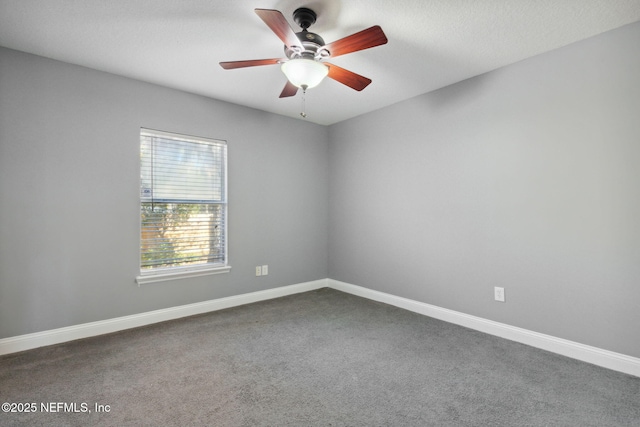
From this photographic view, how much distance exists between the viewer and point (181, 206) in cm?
342

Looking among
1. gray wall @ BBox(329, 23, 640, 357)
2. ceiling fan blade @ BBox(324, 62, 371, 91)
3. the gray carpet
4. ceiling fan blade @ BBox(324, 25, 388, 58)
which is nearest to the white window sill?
the gray carpet

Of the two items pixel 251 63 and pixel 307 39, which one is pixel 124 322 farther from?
pixel 307 39

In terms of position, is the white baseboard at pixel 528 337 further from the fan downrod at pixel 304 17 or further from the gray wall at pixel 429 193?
the fan downrod at pixel 304 17

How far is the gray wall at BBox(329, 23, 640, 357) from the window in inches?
77.7

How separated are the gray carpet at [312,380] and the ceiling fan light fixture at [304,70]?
206 centimetres

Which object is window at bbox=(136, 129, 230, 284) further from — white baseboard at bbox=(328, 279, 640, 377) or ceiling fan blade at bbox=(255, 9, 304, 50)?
white baseboard at bbox=(328, 279, 640, 377)

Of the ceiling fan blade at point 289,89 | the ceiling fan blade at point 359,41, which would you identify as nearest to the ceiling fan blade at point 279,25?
the ceiling fan blade at point 359,41

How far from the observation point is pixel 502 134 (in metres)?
2.87

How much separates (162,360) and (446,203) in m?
2.99

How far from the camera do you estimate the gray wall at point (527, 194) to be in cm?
226

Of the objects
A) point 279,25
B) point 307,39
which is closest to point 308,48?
point 307,39

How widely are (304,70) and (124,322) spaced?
284 centimetres

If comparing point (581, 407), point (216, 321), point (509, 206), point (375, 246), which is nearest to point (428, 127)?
point (509, 206)

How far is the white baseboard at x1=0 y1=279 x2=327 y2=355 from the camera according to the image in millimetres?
2535
